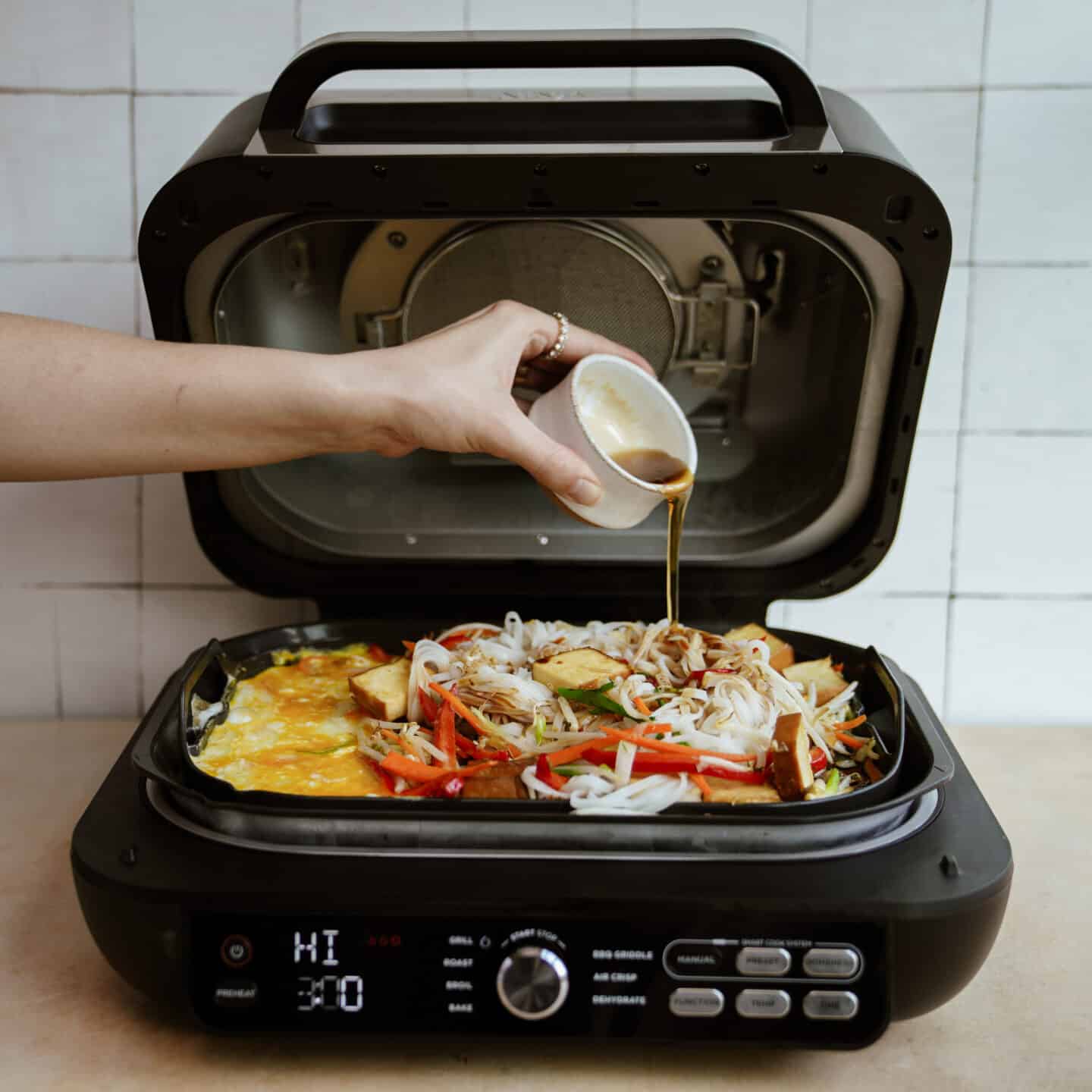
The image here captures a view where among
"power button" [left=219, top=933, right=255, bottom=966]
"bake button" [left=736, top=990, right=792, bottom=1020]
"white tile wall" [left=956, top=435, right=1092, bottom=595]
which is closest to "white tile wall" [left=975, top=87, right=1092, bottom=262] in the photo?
"white tile wall" [left=956, top=435, right=1092, bottom=595]

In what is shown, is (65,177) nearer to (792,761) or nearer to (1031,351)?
(792,761)

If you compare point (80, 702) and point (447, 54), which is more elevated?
point (447, 54)

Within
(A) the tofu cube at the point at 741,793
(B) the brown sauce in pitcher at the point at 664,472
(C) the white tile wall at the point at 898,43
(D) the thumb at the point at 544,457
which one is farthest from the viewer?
(C) the white tile wall at the point at 898,43

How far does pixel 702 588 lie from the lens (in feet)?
4.33

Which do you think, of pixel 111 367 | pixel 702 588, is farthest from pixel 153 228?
pixel 702 588

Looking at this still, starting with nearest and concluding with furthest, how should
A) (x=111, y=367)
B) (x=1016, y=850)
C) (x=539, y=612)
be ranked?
(x=111, y=367) < (x=1016, y=850) < (x=539, y=612)

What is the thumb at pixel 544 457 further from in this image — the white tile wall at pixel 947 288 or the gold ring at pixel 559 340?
the white tile wall at pixel 947 288

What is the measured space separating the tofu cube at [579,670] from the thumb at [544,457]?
0.17 m

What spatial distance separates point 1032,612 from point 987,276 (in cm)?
47

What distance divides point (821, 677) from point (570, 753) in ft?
1.07

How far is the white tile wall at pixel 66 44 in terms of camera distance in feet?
4.70

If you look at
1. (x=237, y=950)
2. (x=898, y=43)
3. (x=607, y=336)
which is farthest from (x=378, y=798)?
(x=898, y=43)

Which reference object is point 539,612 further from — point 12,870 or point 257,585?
point 12,870

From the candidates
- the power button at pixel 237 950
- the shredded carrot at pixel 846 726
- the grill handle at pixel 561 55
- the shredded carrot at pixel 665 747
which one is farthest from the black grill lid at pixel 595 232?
the power button at pixel 237 950
